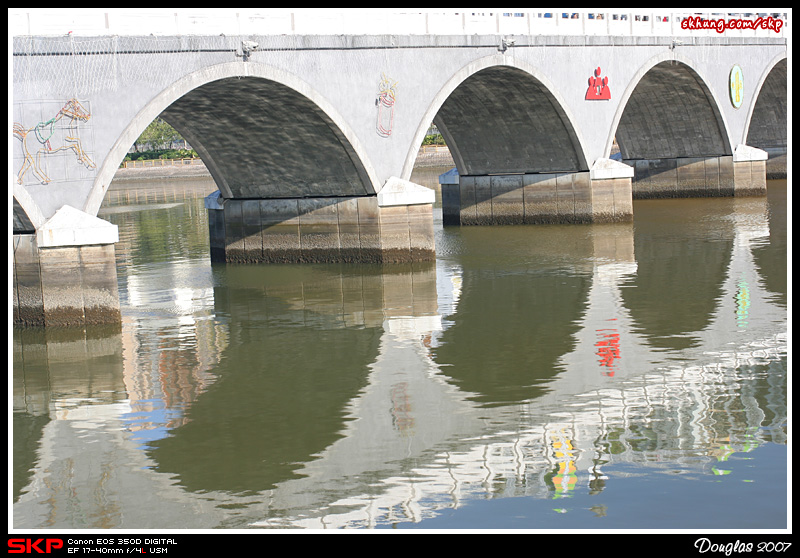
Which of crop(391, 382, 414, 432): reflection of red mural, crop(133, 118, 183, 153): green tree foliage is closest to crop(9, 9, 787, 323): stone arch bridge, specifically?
crop(391, 382, 414, 432): reflection of red mural

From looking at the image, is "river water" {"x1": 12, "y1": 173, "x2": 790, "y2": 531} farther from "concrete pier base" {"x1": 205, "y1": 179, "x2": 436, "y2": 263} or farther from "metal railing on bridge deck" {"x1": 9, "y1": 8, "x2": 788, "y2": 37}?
"metal railing on bridge deck" {"x1": 9, "y1": 8, "x2": 788, "y2": 37}

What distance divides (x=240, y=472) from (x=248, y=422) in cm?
192

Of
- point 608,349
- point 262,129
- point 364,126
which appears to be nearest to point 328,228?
point 364,126

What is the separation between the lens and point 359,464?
11344mm

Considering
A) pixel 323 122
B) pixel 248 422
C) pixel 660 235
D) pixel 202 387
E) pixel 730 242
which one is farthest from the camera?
pixel 660 235

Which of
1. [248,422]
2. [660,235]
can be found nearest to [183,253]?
[660,235]

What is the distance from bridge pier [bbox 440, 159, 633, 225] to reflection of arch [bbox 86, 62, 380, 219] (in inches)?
375

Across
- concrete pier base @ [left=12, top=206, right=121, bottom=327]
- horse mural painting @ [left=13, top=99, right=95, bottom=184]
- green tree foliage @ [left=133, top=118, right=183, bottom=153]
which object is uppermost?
green tree foliage @ [left=133, top=118, right=183, bottom=153]

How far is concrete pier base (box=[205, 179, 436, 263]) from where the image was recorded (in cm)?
2594

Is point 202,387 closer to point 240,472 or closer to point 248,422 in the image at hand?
point 248,422

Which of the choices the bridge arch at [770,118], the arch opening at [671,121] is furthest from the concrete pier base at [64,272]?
the bridge arch at [770,118]

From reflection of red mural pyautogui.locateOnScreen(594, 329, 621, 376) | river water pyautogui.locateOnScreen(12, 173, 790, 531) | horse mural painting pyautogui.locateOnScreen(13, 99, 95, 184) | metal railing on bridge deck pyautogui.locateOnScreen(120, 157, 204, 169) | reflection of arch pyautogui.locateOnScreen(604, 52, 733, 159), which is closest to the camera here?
river water pyautogui.locateOnScreen(12, 173, 790, 531)

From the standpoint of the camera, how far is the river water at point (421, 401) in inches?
398
